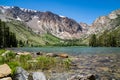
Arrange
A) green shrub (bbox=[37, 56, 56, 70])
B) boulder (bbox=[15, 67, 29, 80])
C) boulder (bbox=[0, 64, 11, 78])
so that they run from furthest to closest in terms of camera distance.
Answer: green shrub (bbox=[37, 56, 56, 70]) < boulder (bbox=[15, 67, 29, 80]) < boulder (bbox=[0, 64, 11, 78])

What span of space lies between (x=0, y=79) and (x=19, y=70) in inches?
108

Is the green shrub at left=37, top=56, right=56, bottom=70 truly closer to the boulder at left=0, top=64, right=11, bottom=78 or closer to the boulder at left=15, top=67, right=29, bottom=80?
the boulder at left=15, top=67, right=29, bottom=80

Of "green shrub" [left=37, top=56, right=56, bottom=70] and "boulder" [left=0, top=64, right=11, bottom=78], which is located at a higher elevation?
"boulder" [left=0, top=64, right=11, bottom=78]

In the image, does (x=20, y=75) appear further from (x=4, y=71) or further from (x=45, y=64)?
(x=45, y=64)

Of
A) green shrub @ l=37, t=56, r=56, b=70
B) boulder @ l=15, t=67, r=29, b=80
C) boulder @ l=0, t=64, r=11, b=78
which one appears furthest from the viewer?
green shrub @ l=37, t=56, r=56, b=70

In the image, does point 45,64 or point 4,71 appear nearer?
point 4,71

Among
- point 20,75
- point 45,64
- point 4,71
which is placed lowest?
point 45,64

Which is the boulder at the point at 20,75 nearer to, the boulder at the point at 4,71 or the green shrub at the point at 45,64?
the boulder at the point at 4,71

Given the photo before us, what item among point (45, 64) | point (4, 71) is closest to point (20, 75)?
point (4, 71)

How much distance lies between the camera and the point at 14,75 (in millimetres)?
16547

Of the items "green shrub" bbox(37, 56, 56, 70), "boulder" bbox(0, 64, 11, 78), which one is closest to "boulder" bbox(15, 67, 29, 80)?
"boulder" bbox(0, 64, 11, 78)

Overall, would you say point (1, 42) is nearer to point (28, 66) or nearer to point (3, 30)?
point (3, 30)

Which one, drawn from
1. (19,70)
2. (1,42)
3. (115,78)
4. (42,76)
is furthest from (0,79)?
(1,42)

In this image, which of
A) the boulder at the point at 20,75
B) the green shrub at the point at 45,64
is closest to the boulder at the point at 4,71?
the boulder at the point at 20,75
